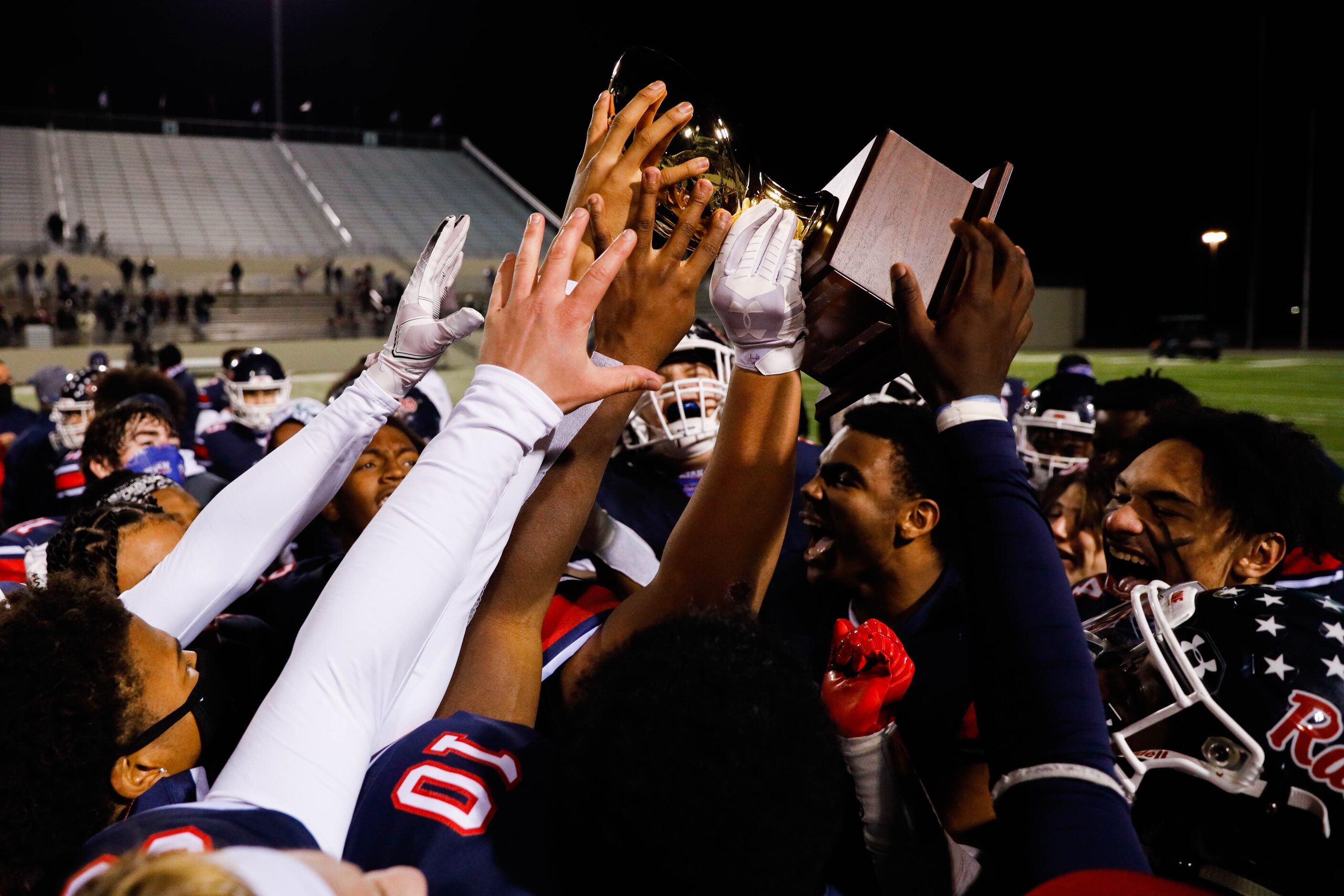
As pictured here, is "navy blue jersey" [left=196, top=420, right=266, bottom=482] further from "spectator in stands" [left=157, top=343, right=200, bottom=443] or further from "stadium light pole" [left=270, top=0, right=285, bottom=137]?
"stadium light pole" [left=270, top=0, right=285, bottom=137]

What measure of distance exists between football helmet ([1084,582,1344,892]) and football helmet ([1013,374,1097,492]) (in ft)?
10.8

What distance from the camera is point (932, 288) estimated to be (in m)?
1.56

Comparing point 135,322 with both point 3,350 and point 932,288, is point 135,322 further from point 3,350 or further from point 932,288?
point 932,288

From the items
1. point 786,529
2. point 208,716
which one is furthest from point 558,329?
point 786,529

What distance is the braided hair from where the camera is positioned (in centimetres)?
240

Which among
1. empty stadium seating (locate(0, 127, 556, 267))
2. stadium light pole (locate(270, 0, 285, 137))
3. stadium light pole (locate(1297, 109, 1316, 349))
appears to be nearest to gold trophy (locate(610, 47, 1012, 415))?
stadium light pole (locate(1297, 109, 1316, 349))

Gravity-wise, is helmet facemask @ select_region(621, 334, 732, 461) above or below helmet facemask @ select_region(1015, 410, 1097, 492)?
above

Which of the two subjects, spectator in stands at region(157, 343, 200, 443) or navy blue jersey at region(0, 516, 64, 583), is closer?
navy blue jersey at region(0, 516, 64, 583)

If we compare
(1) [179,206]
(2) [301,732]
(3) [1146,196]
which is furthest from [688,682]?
(3) [1146,196]

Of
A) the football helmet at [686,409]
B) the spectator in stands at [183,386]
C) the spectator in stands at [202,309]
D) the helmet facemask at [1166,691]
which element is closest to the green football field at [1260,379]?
the spectator in stands at [183,386]

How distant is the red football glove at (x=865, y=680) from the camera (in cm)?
153

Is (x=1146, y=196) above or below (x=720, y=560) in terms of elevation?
above

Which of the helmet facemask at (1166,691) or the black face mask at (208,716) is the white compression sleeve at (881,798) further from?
the black face mask at (208,716)

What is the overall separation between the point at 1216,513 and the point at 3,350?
82.1 ft
